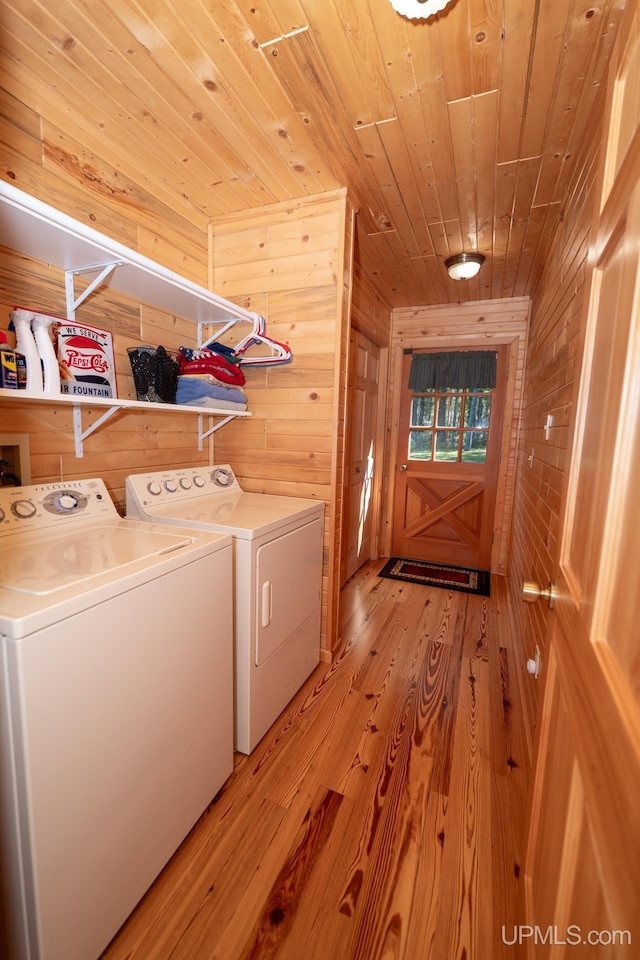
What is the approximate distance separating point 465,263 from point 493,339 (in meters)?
1.07

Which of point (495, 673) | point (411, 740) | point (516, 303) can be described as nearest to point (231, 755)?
point (411, 740)

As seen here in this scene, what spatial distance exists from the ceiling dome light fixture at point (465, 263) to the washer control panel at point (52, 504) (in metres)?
2.49

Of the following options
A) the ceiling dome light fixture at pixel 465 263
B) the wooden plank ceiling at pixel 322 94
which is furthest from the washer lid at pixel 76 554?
the ceiling dome light fixture at pixel 465 263

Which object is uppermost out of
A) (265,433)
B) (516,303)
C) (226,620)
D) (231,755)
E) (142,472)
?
Result: (516,303)

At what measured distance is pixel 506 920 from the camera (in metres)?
1.07

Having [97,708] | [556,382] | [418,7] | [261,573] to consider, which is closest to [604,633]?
[97,708]

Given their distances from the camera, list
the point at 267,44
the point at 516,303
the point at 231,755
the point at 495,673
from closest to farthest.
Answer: the point at 267,44, the point at 231,755, the point at 495,673, the point at 516,303

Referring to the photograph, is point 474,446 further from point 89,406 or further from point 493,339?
point 89,406

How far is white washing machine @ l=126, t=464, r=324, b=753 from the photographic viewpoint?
1.48m

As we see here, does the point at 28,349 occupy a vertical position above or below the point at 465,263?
below

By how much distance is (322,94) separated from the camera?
1369 millimetres

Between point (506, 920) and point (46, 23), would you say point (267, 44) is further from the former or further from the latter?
point (506, 920)

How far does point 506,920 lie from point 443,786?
0.41 metres

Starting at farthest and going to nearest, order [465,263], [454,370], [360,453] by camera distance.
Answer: [454,370] < [360,453] < [465,263]
